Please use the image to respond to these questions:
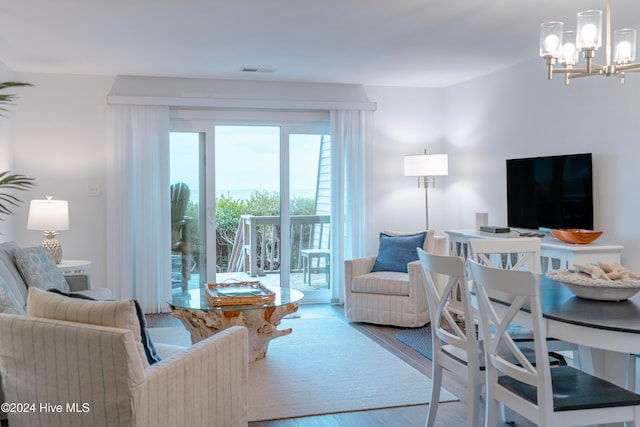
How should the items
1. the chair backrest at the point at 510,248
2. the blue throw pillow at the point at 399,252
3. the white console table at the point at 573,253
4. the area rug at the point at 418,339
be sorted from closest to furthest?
the chair backrest at the point at 510,248 → the white console table at the point at 573,253 → the area rug at the point at 418,339 → the blue throw pillow at the point at 399,252

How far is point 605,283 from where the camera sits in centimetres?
247

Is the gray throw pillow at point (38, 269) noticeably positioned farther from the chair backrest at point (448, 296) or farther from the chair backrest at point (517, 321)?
the chair backrest at point (517, 321)

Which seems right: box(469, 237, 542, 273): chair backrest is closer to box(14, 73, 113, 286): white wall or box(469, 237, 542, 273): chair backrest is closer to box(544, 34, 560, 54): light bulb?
box(544, 34, 560, 54): light bulb

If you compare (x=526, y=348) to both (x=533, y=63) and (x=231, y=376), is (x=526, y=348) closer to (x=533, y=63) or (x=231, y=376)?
(x=231, y=376)

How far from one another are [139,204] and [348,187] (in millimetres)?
2161

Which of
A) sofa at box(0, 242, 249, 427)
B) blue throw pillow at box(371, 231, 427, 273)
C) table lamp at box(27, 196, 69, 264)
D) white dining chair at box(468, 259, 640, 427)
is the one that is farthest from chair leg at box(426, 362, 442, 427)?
table lamp at box(27, 196, 69, 264)

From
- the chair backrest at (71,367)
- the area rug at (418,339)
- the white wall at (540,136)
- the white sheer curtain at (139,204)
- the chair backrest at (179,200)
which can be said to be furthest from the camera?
the chair backrest at (179,200)

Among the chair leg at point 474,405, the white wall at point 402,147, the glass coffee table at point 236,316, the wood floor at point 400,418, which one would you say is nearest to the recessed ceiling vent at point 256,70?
the white wall at point 402,147

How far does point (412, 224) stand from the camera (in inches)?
266

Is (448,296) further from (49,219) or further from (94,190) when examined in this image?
(94,190)

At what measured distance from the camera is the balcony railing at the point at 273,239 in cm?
661

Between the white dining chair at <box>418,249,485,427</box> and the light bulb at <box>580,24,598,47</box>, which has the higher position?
the light bulb at <box>580,24,598,47</box>

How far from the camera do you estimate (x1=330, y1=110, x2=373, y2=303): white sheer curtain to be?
6.47m

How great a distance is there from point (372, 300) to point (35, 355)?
3536 millimetres
